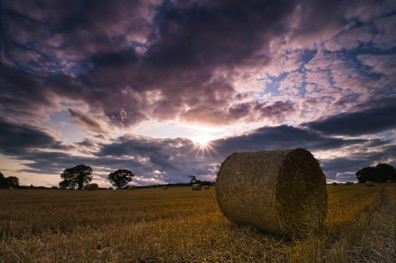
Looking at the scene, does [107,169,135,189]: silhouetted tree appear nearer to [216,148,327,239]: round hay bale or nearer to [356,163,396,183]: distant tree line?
[356,163,396,183]: distant tree line

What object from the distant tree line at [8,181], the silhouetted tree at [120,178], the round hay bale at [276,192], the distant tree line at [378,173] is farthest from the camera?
the silhouetted tree at [120,178]

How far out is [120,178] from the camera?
10069 cm

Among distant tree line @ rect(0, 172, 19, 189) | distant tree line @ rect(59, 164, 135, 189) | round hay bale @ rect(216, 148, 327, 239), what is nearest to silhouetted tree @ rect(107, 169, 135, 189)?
distant tree line @ rect(59, 164, 135, 189)

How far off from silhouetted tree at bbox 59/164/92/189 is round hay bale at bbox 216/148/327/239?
90.7m

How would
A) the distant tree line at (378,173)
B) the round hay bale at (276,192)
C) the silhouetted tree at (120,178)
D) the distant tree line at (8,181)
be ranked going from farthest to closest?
the silhouetted tree at (120,178)
the distant tree line at (378,173)
the distant tree line at (8,181)
the round hay bale at (276,192)

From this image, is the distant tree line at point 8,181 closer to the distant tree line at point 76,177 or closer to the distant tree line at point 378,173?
the distant tree line at point 76,177

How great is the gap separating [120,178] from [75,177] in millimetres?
15253

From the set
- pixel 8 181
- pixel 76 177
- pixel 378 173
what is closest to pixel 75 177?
pixel 76 177

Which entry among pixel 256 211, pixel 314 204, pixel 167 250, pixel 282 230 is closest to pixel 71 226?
pixel 167 250

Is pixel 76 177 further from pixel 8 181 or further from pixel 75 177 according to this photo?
pixel 8 181

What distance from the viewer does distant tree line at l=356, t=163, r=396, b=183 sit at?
3287 inches

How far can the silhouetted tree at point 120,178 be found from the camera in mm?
100438

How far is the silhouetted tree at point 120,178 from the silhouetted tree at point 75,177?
924cm

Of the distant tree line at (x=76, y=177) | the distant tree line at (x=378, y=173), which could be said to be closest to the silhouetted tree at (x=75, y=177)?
the distant tree line at (x=76, y=177)
